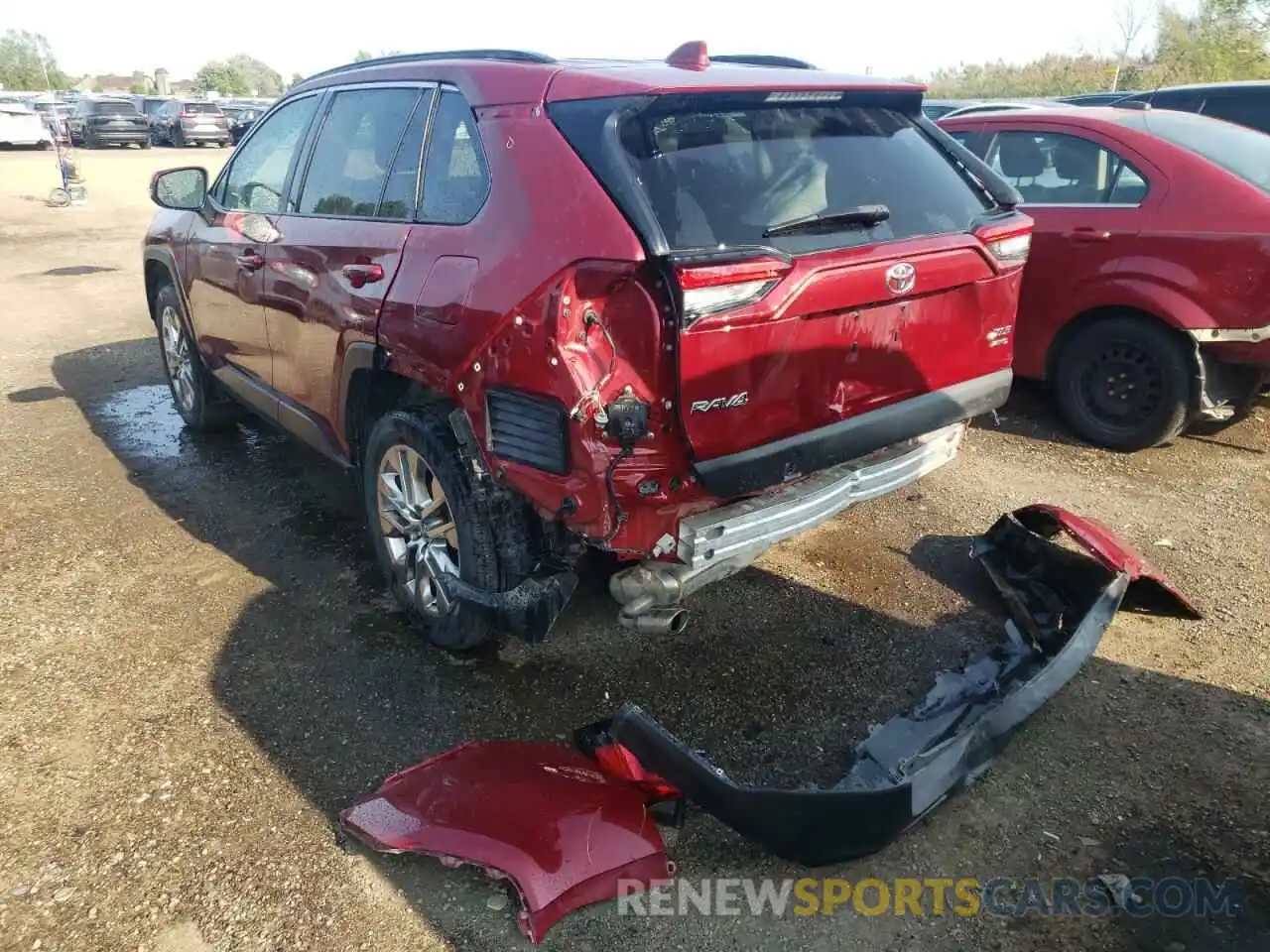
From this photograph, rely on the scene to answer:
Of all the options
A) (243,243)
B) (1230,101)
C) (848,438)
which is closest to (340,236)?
(243,243)

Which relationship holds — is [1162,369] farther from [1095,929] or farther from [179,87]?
[179,87]

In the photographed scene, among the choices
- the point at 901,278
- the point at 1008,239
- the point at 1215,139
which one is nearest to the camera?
the point at 901,278

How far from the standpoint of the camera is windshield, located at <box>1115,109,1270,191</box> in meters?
5.02

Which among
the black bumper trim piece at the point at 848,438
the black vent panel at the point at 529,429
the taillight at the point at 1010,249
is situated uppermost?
the taillight at the point at 1010,249

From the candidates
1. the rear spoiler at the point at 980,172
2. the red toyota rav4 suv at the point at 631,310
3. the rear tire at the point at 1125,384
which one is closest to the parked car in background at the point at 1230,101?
the rear tire at the point at 1125,384

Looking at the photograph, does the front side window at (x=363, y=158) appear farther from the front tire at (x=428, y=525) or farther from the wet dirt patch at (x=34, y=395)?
the wet dirt patch at (x=34, y=395)

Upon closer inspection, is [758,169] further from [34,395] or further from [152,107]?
[152,107]

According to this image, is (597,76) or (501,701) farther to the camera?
(501,701)

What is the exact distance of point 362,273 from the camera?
132 inches

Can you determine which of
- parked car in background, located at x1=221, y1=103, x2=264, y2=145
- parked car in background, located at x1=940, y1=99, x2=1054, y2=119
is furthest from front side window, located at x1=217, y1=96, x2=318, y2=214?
parked car in background, located at x1=221, y1=103, x2=264, y2=145

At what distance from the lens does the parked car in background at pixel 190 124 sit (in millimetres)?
31547

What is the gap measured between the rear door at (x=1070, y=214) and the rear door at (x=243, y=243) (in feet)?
13.2

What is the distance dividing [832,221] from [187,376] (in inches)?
169

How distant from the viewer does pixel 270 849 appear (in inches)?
101
